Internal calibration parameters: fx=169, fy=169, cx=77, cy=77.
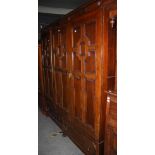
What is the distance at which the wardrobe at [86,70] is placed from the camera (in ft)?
6.01

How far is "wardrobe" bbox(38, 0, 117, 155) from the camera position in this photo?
6.01 feet

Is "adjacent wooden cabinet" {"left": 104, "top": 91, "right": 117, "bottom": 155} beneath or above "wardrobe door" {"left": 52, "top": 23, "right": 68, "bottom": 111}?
beneath

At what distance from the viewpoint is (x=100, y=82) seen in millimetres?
1860

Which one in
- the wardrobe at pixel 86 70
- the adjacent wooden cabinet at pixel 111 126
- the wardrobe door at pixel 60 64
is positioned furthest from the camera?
the wardrobe door at pixel 60 64

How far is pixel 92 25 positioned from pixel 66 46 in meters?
0.81

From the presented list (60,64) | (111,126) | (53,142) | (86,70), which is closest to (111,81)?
(86,70)

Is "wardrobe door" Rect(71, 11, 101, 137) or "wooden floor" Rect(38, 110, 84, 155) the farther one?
"wooden floor" Rect(38, 110, 84, 155)

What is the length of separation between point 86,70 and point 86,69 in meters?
0.01

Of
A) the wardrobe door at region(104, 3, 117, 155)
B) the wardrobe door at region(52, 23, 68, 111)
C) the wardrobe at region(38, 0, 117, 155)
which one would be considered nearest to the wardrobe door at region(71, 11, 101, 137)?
the wardrobe at region(38, 0, 117, 155)

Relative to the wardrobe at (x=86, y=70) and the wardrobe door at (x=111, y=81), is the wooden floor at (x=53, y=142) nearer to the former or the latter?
the wardrobe at (x=86, y=70)

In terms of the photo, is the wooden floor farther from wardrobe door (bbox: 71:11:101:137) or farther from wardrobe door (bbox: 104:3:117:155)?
wardrobe door (bbox: 104:3:117:155)

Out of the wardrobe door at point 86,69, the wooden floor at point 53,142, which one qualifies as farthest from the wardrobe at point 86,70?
the wooden floor at point 53,142
